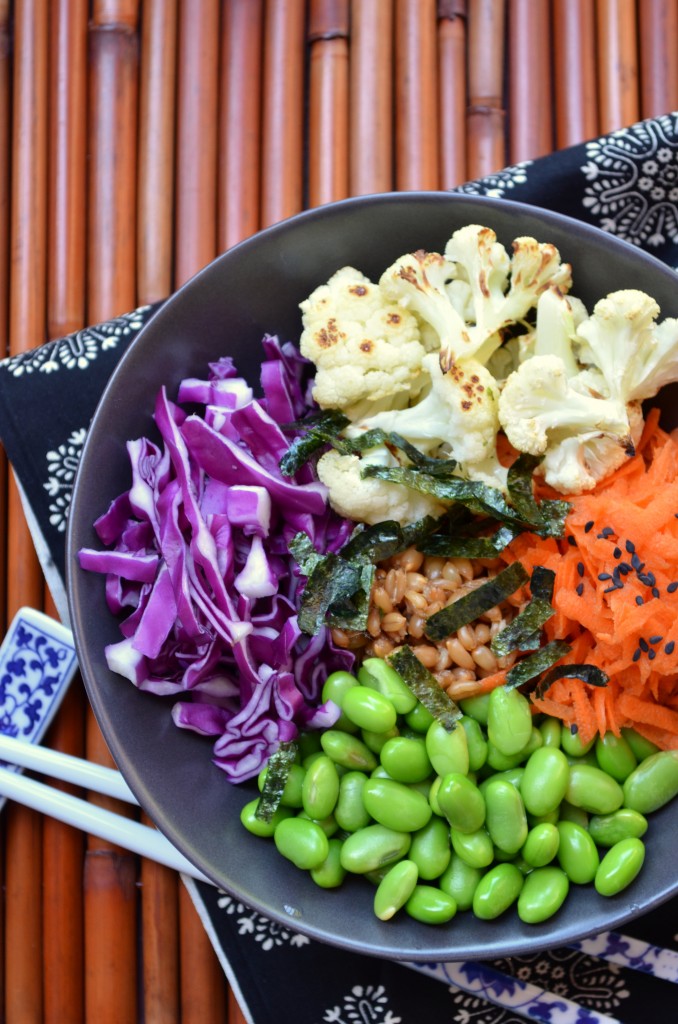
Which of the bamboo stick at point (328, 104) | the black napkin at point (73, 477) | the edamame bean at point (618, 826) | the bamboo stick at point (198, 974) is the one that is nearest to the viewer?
the edamame bean at point (618, 826)

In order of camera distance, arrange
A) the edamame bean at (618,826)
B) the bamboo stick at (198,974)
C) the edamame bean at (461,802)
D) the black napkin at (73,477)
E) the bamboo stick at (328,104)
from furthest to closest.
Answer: the bamboo stick at (328,104), the bamboo stick at (198,974), the black napkin at (73,477), the edamame bean at (618,826), the edamame bean at (461,802)

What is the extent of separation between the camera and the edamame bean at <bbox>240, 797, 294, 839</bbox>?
213cm

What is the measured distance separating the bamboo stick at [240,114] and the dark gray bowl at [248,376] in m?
0.50

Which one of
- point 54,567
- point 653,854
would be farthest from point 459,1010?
point 54,567

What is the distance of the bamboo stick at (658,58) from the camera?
2684 mm

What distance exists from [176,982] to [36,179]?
7.34 ft

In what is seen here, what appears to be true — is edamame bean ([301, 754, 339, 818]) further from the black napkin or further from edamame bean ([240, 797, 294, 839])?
Result: the black napkin

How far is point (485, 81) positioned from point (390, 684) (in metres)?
1.75

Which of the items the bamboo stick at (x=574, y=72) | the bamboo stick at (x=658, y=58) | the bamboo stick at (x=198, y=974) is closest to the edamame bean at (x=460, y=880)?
the bamboo stick at (x=198, y=974)

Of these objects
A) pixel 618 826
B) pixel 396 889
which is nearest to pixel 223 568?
pixel 396 889

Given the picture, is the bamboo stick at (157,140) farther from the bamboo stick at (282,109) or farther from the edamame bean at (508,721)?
the edamame bean at (508,721)

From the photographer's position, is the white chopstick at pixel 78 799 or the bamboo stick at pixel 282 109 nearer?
the white chopstick at pixel 78 799

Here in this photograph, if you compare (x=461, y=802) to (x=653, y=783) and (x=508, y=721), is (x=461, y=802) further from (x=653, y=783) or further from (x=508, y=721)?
(x=653, y=783)

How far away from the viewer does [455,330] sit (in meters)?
2.10
